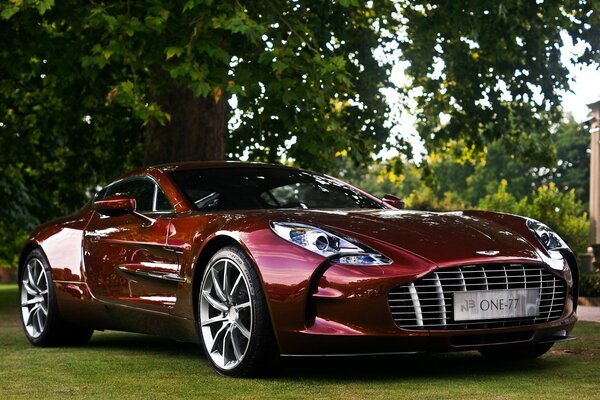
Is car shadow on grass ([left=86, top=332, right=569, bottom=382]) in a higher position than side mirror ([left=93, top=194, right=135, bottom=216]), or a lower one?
lower

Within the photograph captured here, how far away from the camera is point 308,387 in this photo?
19.5 feet

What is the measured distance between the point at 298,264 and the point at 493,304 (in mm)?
1084

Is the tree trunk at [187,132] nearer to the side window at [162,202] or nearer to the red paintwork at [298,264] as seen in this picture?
the red paintwork at [298,264]

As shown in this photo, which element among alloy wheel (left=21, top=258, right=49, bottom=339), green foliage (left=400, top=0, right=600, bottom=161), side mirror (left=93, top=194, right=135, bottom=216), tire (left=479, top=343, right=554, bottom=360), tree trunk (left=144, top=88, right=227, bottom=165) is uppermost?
green foliage (left=400, top=0, right=600, bottom=161)

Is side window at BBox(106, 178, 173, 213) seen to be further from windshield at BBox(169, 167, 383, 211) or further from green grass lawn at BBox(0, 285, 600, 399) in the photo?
green grass lawn at BBox(0, 285, 600, 399)

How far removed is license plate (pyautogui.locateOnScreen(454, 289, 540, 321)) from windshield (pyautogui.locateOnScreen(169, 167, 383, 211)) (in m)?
1.70

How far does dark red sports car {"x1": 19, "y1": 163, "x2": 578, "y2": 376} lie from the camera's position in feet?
19.8

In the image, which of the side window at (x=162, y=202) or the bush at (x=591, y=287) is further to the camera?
the bush at (x=591, y=287)

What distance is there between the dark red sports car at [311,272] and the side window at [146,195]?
2 cm

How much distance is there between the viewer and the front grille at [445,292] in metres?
6.03

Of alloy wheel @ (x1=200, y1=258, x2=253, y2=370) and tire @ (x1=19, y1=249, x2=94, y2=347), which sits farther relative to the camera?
tire @ (x1=19, y1=249, x2=94, y2=347)

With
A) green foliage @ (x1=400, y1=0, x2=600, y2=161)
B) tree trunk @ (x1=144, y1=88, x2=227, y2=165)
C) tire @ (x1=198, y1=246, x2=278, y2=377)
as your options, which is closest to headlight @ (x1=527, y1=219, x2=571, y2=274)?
tire @ (x1=198, y1=246, x2=278, y2=377)

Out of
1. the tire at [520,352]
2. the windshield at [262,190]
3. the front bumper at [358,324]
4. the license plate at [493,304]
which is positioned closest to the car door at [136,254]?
the windshield at [262,190]

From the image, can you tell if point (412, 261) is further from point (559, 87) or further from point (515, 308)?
point (559, 87)
